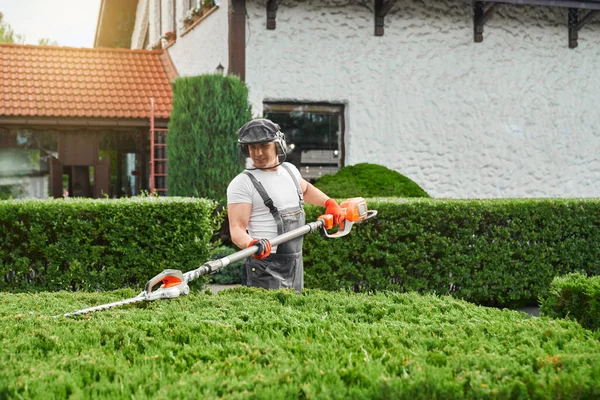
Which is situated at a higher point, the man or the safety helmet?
the safety helmet

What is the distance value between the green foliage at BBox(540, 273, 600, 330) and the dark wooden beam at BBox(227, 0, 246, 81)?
26.1 ft

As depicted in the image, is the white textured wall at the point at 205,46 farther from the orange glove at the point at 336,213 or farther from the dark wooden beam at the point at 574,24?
the orange glove at the point at 336,213

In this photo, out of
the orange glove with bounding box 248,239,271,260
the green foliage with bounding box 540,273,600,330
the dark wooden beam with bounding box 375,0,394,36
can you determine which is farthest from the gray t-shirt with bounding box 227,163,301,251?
the dark wooden beam with bounding box 375,0,394,36

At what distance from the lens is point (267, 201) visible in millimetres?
5016

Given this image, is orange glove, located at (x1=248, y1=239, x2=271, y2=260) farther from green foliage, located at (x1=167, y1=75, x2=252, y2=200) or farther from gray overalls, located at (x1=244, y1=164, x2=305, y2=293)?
green foliage, located at (x1=167, y1=75, x2=252, y2=200)

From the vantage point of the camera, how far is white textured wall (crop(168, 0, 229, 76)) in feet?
42.9

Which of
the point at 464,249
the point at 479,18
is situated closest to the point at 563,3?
the point at 479,18

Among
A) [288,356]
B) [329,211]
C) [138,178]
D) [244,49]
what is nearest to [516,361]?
[288,356]

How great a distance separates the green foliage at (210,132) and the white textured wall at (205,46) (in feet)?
4.26

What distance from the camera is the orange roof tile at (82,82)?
14258 mm

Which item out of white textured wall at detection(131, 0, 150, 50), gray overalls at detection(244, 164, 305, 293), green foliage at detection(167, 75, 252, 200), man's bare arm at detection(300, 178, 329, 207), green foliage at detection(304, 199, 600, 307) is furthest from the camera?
white textured wall at detection(131, 0, 150, 50)

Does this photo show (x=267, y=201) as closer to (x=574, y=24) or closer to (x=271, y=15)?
(x=271, y=15)

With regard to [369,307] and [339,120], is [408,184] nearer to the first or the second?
[339,120]

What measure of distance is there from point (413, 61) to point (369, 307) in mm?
9804
